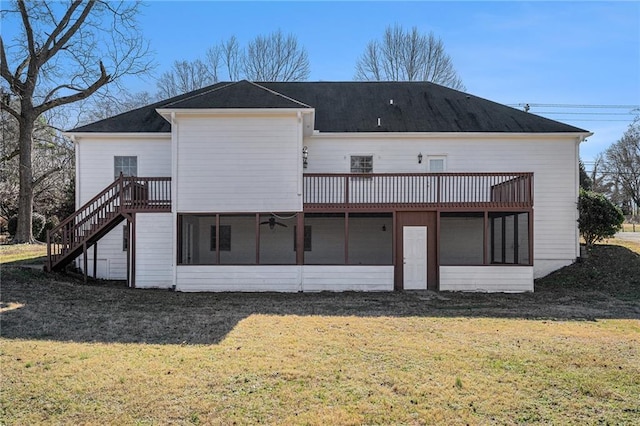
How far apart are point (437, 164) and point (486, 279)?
4543mm

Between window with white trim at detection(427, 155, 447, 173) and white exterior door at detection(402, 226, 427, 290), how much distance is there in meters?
3.03

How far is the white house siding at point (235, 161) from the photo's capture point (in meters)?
13.2

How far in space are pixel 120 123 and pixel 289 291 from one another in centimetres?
876

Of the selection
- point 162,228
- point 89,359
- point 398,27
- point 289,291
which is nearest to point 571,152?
point 289,291

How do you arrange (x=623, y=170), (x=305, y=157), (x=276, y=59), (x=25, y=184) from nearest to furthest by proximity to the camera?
(x=305, y=157) < (x=25, y=184) < (x=276, y=59) < (x=623, y=170)

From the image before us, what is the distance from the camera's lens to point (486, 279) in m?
13.4

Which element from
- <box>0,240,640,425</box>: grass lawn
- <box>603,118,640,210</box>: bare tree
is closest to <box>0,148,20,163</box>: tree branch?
<box>0,240,640,425</box>: grass lawn

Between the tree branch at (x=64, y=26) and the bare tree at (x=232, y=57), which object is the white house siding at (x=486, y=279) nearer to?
the tree branch at (x=64, y=26)

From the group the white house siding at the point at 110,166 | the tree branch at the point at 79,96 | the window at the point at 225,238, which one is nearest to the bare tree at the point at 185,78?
the tree branch at the point at 79,96

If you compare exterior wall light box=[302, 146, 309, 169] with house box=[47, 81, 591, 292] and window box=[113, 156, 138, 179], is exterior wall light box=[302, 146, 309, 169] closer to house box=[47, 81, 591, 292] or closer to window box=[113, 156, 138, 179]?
house box=[47, 81, 591, 292]

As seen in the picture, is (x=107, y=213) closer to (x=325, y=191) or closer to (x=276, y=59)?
(x=325, y=191)

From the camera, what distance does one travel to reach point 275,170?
1328 cm

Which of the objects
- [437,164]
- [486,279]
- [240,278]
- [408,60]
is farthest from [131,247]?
[408,60]

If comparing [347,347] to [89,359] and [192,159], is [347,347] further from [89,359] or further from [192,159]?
[192,159]
